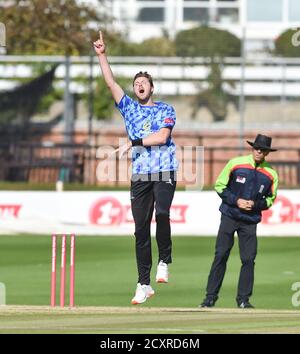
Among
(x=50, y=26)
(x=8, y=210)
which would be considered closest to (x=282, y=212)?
(x=8, y=210)

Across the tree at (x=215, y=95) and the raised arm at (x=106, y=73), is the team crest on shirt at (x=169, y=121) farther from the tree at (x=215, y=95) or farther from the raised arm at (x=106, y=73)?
the tree at (x=215, y=95)

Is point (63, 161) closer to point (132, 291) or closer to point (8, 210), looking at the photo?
Result: point (8, 210)

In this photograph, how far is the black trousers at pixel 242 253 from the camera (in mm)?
16125

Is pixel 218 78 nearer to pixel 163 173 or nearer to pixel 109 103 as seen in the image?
pixel 109 103

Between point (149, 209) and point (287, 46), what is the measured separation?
20.4 meters

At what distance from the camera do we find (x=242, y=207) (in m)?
15.9

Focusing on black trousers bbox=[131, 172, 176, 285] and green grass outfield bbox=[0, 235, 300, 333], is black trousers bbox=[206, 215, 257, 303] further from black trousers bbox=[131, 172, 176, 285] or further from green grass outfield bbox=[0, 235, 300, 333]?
black trousers bbox=[131, 172, 176, 285]

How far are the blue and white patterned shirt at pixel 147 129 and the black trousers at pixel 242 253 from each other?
222 cm

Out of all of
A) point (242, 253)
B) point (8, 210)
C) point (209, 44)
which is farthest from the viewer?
point (209, 44)

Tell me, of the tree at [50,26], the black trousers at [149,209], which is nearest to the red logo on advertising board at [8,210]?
the tree at [50,26]
